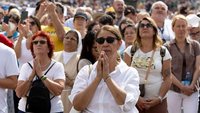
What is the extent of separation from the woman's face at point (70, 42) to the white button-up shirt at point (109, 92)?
2349 mm

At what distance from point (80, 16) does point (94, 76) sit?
4081mm

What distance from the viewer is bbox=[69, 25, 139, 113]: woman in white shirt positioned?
16.7 ft

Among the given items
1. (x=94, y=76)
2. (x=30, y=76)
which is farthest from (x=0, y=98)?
(x=94, y=76)

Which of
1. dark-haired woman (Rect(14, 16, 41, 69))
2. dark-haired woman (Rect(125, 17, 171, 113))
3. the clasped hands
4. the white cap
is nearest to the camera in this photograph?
the clasped hands

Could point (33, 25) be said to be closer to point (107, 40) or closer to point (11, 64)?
point (11, 64)

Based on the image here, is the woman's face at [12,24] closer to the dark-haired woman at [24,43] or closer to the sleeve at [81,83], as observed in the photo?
the dark-haired woman at [24,43]

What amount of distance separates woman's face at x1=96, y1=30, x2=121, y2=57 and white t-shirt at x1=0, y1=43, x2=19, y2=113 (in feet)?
3.06

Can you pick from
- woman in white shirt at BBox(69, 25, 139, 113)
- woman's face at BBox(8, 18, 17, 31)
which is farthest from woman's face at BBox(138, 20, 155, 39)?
woman's face at BBox(8, 18, 17, 31)

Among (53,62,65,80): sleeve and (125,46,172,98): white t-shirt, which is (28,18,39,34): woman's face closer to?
(125,46,172,98): white t-shirt

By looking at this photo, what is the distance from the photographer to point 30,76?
5930 mm

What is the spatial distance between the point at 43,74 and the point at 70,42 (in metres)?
1.62

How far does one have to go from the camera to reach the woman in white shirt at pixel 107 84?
5.08m

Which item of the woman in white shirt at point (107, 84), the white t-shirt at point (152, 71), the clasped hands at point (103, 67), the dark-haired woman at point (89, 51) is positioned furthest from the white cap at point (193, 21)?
the clasped hands at point (103, 67)

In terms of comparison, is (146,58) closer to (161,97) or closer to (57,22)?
(161,97)
